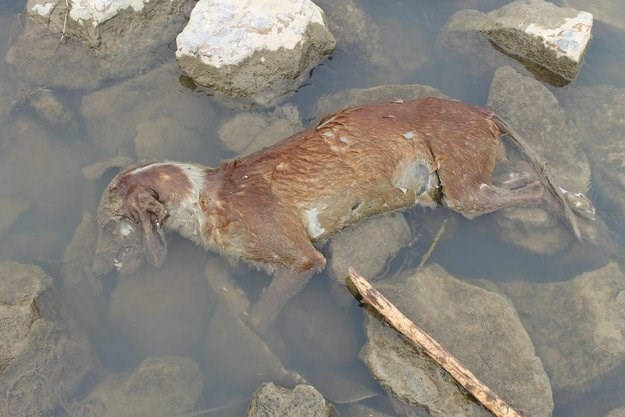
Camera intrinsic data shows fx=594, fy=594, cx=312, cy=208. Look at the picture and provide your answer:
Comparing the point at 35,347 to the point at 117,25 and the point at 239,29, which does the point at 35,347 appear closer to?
the point at 117,25

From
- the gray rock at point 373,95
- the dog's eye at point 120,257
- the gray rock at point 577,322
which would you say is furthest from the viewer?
the gray rock at point 373,95

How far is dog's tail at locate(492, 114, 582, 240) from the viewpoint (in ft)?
19.4

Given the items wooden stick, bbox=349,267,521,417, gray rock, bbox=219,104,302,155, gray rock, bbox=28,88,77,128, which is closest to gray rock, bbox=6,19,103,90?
gray rock, bbox=28,88,77,128

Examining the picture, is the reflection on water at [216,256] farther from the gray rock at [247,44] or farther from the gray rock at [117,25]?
the gray rock at [247,44]

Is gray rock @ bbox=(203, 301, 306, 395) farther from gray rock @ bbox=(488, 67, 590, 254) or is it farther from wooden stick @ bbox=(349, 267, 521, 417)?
gray rock @ bbox=(488, 67, 590, 254)

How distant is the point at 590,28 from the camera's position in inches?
264

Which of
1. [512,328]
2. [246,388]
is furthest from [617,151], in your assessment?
[246,388]

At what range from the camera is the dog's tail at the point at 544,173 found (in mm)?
5914

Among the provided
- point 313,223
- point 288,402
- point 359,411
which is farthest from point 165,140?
point 359,411

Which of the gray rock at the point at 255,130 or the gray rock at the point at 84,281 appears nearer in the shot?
the gray rock at the point at 84,281

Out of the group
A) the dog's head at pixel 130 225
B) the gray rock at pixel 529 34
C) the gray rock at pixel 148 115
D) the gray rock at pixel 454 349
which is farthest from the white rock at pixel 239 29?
the gray rock at pixel 454 349

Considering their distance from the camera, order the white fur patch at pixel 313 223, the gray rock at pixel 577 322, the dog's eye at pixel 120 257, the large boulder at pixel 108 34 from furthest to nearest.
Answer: the large boulder at pixel 108 34 → the dog's eye at pixel 120 257 → the gray rock at pixel 577 322 → the white fur patch at pixel 313 223

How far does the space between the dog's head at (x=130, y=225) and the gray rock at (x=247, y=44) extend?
→ 1578 mm

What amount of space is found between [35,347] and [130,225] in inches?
54.3
